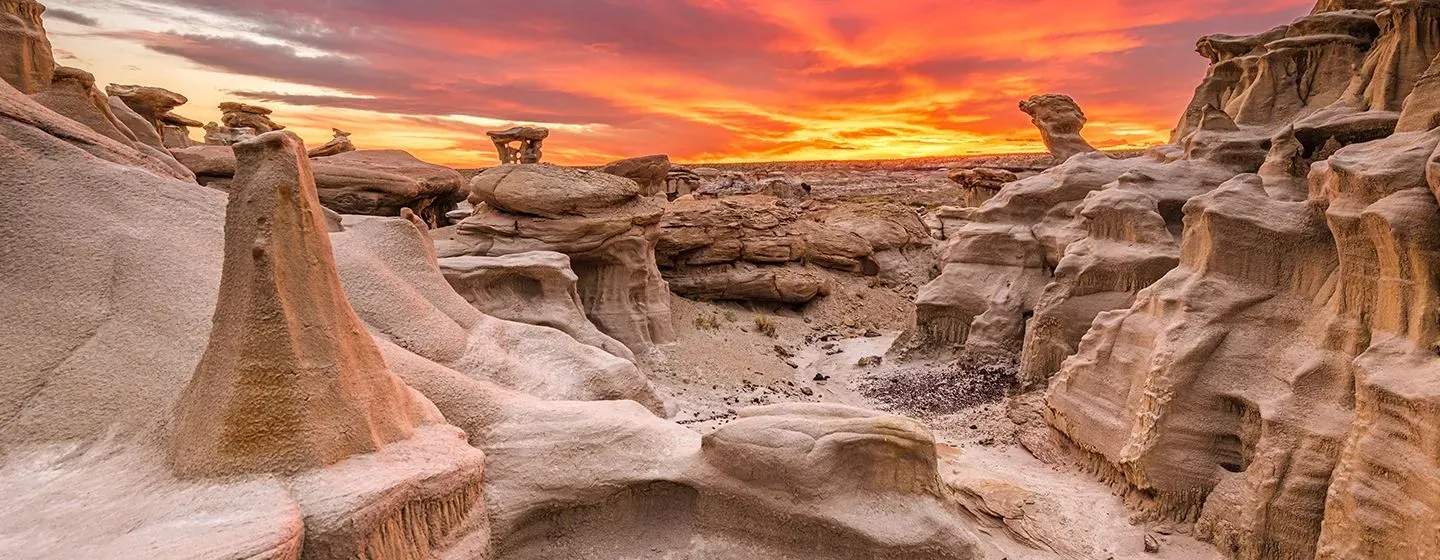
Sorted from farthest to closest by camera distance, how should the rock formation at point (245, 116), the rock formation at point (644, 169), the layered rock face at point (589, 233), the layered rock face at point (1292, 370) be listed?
the rock formation at point (245, 116), the rock formation at point (644, 169), the layered rock face at point (589, 233), the layered rock face at point (1292, 370)

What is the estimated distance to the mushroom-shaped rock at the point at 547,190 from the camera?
613 inches

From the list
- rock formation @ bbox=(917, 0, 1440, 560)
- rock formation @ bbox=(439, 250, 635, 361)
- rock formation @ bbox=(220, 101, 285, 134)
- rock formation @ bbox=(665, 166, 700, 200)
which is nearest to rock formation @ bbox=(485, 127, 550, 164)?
rock formation @ bbox=(665, 166, 700, 200)

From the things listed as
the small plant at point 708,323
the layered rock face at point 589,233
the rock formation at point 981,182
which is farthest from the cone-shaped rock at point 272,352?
the rock formation at point 981,182

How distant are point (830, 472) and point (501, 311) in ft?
29.6

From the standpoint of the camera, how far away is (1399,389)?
20.9ft

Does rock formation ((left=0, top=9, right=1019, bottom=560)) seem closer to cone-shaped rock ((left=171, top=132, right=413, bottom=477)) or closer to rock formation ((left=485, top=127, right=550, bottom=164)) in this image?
cone-shaped rock ((left=171, top=132, right=413, bottom=477))

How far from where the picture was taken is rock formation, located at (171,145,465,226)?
15.2 meters

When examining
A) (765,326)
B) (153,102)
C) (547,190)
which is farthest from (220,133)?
(765,326)

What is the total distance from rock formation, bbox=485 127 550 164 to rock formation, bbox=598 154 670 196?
912 cm

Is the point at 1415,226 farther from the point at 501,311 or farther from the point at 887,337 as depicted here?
the point at 887,337

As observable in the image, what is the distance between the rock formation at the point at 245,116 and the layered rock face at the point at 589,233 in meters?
24.6

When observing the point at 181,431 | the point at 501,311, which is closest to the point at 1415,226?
the point at 181,431

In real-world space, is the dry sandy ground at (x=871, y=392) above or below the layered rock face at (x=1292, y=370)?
below

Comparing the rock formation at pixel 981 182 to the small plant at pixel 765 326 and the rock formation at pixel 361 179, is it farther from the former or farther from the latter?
the rock formation at pixel 361 179
